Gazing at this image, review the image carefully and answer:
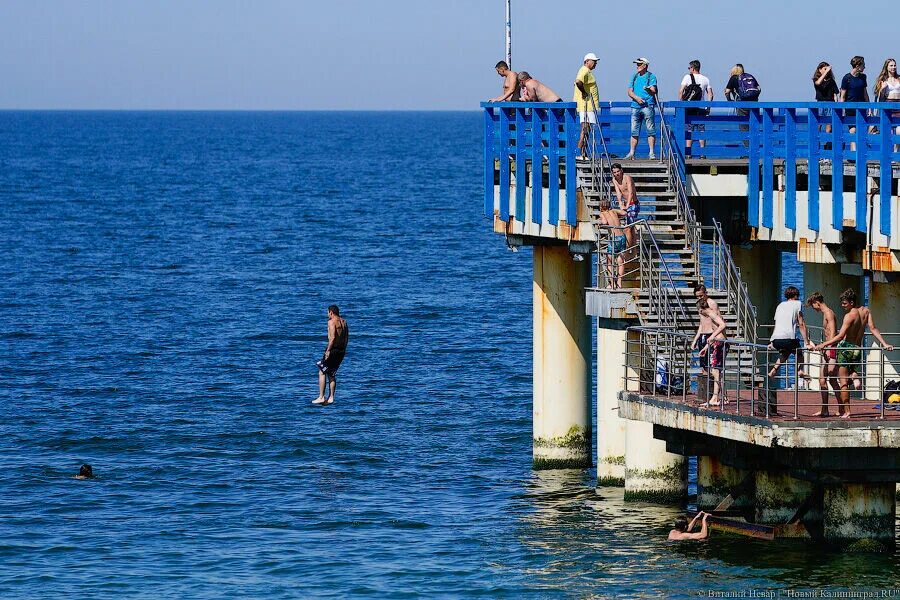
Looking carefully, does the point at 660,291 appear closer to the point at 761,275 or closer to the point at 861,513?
the point at 861,513

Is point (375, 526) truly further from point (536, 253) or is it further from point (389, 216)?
point (389, 216)

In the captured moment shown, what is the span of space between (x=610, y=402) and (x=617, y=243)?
11.2 ft

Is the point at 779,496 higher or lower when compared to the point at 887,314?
lower

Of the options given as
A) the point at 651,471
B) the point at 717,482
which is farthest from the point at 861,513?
the point at 651,471

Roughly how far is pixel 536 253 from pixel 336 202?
285 ft

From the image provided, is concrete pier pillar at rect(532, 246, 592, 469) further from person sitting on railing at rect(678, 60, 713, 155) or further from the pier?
person sitting on railing at rect(678, 60, 713, 155)

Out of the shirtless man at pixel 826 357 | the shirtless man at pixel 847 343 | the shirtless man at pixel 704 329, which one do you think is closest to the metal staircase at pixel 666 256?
the shirtless man at pixel 704 329

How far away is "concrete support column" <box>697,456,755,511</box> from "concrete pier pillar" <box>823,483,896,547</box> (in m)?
2.65

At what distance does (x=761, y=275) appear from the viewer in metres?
33.3

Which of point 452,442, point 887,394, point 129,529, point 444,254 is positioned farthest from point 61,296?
point 887,394

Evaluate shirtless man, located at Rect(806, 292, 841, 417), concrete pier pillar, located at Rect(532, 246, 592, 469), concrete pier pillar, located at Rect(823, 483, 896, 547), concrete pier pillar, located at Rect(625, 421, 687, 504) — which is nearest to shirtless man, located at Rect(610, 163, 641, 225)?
concrete pier pillar, located at Rect(532, 246, 592, 469)

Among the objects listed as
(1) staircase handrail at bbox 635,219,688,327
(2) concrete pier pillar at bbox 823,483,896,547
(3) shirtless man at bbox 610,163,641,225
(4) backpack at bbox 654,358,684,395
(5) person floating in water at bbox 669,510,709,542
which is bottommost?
(5) person floating in water at bbox 669,510,709,542

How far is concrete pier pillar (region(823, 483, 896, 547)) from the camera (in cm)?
2652

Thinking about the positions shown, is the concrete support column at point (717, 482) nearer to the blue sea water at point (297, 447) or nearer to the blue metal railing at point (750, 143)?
the blue sea water at point (297, 447)
